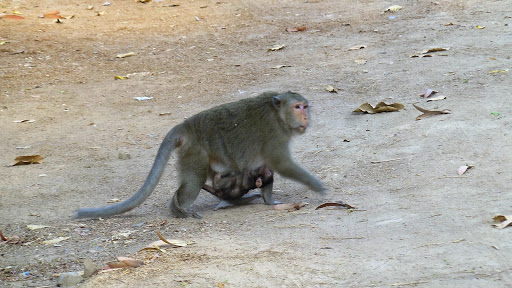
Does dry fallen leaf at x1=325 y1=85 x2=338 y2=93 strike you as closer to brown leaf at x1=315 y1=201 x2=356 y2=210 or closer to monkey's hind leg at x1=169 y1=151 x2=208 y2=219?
monkey's hind leg at x1=169 y1=151 x2=208 y2=219

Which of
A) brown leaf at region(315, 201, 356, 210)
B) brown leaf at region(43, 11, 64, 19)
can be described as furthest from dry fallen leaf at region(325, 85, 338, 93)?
brown leaf at region(43, 11, 64, 19)

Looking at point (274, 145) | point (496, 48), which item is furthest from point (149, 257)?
point (496, 48)

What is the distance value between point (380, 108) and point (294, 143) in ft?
3.42

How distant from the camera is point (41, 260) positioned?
479 centimetres

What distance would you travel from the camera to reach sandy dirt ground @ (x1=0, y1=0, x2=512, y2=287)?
168 inches

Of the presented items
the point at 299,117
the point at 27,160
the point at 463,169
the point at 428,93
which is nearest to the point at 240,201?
the point at 299,117

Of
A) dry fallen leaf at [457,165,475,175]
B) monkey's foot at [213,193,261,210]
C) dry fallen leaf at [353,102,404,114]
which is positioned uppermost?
dry fallen leaf at [457,165,475,175]

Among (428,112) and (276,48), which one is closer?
(428,112)

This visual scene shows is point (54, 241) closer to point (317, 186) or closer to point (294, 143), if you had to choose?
point (317, 186)

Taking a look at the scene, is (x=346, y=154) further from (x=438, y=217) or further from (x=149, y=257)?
(x=149, y=257)

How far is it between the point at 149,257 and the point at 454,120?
3.61 metres

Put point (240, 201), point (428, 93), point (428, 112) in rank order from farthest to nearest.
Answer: point (428, 93), point (428, 112), point (240, 201)

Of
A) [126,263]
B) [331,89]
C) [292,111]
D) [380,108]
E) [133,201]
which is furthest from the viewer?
[331,89]

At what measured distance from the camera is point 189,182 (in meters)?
5.70
